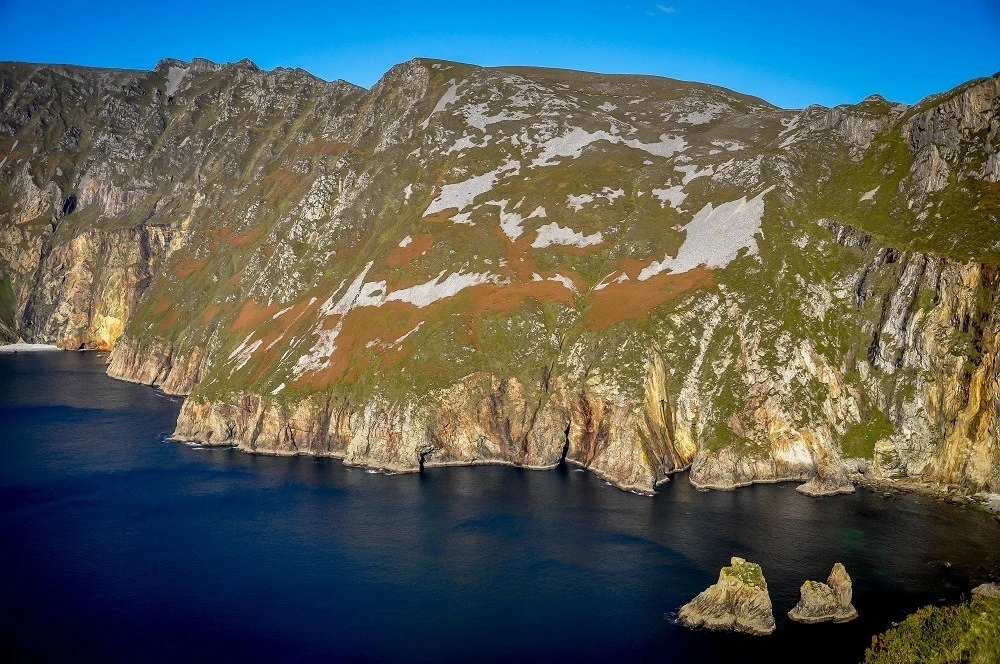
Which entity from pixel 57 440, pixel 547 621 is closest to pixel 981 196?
pixel 547 621

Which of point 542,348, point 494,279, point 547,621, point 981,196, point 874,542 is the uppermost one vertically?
point 981,196

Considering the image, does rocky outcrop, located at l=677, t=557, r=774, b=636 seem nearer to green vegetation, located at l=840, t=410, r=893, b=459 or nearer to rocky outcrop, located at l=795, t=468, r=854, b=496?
rocky outcrop, located at l=795, t=468, r=854, b=496

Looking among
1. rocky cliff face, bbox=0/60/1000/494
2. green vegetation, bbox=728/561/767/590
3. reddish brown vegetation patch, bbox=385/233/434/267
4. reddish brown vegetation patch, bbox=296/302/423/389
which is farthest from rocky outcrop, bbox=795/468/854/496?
reddish brown vegetation patch, bbox=385/233/434/267

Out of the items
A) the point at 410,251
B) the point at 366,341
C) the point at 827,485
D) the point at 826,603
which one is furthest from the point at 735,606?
the point at 410,251

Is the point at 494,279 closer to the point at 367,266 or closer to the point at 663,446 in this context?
the point at 367,266

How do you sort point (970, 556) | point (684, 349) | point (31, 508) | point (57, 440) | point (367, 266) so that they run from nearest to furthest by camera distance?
1. point (970, 556)
2. point (31, 508)
3. point (684, 349)
4. point (57, 440)
5. point (367, 266)

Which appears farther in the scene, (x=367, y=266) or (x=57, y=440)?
(x=367, y=266)

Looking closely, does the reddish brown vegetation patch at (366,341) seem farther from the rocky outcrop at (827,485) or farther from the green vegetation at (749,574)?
the green vegetation at (749,574)
